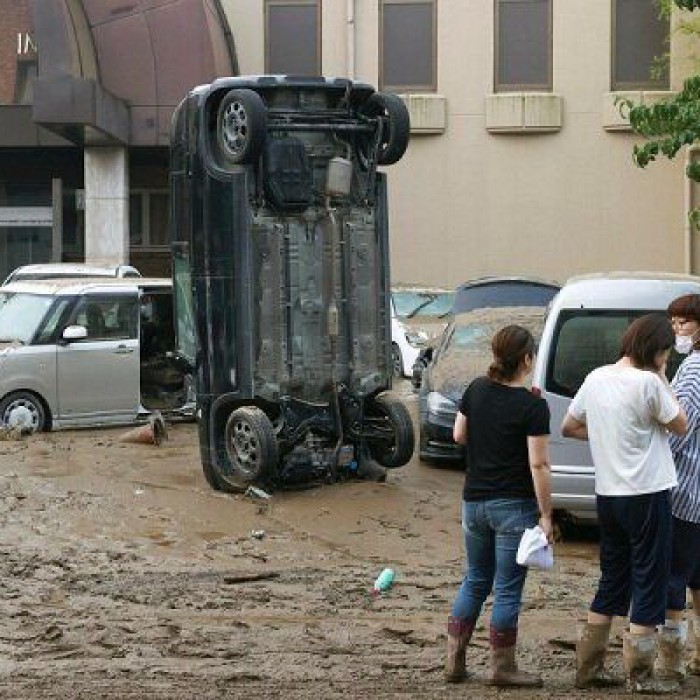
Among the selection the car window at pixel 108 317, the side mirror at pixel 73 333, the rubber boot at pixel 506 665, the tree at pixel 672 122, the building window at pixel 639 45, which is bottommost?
the rubber boot at pixel 506 665

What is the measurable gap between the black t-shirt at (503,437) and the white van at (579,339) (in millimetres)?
4500

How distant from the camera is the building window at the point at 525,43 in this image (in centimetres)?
3369

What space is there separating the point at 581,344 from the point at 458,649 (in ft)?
17.1

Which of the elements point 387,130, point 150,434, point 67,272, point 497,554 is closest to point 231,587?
point 497,554

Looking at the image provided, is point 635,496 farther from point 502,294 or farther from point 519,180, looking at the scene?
point 519,180

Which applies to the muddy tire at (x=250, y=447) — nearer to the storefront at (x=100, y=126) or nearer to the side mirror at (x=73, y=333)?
the side mirror at (x=73, y=333)

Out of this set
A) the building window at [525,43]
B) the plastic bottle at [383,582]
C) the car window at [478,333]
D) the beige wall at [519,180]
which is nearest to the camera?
the plastic bottle at [383,582]

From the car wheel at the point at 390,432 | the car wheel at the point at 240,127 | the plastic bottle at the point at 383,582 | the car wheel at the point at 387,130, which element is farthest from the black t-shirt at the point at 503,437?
the car wheel at the point at 387,130

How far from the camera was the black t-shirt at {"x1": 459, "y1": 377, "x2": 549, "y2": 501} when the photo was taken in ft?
24.2

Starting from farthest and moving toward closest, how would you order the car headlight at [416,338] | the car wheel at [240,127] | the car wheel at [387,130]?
the car headlight at [416,338]
the car wheel at [387,130]
the car wheel at [240,127]

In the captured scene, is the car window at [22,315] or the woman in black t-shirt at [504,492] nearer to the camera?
the woman in black t-shirt at [504,492]

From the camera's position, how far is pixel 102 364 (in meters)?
17.9

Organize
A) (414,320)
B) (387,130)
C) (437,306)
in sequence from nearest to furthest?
(387,130)
(414,320)
(437,306)

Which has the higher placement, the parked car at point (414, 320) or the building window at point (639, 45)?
the building window at point (639, 45)
